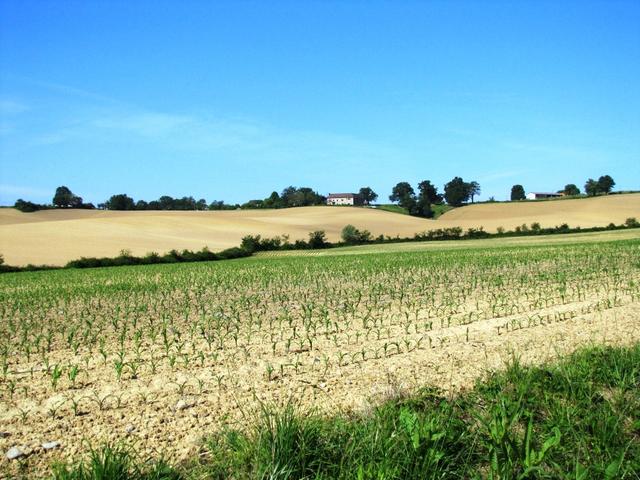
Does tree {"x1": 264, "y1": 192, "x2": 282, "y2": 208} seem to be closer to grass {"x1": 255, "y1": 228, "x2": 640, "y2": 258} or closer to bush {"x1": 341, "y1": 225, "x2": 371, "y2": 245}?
bush {"x1": 341, "y1": 225, "x2": 371, "y2": 245}

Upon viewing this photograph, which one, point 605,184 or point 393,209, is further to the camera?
point 605,184

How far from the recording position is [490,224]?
295 ft

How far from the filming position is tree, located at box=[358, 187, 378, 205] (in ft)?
522

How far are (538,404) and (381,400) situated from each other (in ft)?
5.71

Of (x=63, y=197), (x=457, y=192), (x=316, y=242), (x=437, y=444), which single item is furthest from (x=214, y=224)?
(x=437, y=444)

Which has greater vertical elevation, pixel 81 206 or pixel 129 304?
pixel 81 206

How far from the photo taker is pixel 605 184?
5482 inches

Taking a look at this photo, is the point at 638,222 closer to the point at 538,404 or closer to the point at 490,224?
the point at 490,224

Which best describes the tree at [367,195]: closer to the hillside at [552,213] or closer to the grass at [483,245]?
the hillside at [552,213]

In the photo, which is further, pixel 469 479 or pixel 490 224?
pixel 490 224

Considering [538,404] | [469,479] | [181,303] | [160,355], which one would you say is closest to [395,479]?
[469,479]

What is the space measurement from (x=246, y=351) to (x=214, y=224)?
78.0 metres

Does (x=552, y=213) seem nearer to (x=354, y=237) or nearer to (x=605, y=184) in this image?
(x=354, y=237)

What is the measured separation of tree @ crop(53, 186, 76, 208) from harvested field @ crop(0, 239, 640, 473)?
9794 centimetres
